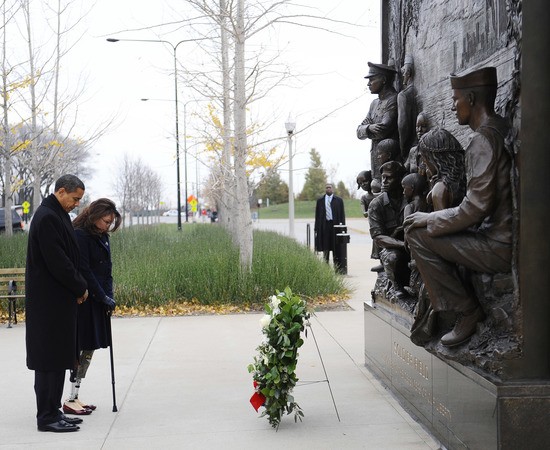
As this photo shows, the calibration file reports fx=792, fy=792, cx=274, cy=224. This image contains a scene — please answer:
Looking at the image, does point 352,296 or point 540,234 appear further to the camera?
point 352,296

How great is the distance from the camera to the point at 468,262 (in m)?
4.78

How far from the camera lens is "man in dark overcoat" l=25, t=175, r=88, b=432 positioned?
6.04 m

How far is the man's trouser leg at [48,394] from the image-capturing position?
6.10 metres

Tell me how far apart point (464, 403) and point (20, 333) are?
25.2 ft

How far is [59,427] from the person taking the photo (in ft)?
20.2

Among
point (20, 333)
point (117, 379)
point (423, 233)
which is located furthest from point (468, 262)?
point (20, 333)

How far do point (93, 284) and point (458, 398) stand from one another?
322cm

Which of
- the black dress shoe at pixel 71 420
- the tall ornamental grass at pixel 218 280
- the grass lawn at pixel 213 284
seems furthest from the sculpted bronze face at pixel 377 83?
the tall ornamental grass at pixel 218 280

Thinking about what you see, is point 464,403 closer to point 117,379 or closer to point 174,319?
point 117,379

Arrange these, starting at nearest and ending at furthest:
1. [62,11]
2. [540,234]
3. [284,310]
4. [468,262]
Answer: [540,234], [468,262], [284,310], [62,11]

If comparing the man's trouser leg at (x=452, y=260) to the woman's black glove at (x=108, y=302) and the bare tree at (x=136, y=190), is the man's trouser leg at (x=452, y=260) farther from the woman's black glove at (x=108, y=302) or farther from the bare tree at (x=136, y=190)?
the bare tree at (x=136, y=190)

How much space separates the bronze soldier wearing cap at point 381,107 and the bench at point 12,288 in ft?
20.0

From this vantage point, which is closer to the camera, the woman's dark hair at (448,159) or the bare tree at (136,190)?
the woman's dark hair at (448,159)

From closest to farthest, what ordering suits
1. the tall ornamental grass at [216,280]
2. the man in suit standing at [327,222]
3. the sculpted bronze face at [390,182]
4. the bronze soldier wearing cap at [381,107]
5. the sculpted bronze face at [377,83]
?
the sculpted bronze face at [390,182], the bronze soldier wearing cap at [381,107], the sculpted bronze face at [377,83], the tall ornamental grass at [216,280], the man in suit standing at [327,222]
